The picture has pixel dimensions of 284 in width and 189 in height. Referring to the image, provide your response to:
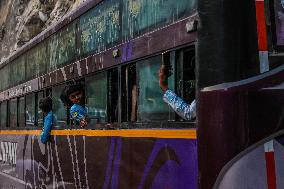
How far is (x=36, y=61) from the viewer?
9633 millimetres

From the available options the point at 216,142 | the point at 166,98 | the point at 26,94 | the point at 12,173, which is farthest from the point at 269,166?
the point at 12,173

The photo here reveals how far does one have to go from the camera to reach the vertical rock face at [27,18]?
72.1 ft

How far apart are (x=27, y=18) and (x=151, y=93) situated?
2115 cm

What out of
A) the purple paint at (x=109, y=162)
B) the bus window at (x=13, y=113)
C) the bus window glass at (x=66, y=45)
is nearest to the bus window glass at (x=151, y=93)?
the purple paint at (x=109, y=162)

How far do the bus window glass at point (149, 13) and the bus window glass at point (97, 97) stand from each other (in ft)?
2.67

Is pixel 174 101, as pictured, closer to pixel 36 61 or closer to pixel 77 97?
pixel 77 97

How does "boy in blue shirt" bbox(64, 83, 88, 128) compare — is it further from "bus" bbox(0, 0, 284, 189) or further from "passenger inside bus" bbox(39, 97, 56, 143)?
"passenger inside bus" bbox(39, 97, 56, 143)

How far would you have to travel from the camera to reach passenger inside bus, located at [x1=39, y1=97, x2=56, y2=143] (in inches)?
323

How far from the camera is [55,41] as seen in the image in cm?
834

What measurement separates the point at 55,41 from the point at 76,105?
6.07 feet

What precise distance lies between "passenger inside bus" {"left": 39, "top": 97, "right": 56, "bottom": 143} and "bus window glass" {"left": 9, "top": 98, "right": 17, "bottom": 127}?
2.95 metres

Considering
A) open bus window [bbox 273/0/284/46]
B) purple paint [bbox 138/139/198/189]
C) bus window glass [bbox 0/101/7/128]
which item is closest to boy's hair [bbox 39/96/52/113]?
purple paint [bbox 138/139/198/189]

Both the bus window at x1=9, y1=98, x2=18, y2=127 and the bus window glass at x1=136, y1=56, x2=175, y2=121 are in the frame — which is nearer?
the bus window glass at x1=136, y1=56, x2=175, y2=121

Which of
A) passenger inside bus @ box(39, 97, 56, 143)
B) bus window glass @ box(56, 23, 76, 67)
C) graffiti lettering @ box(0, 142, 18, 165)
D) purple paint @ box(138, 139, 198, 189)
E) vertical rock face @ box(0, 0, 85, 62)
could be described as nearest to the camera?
purple paint @ box(138, 139, 198, 189)
